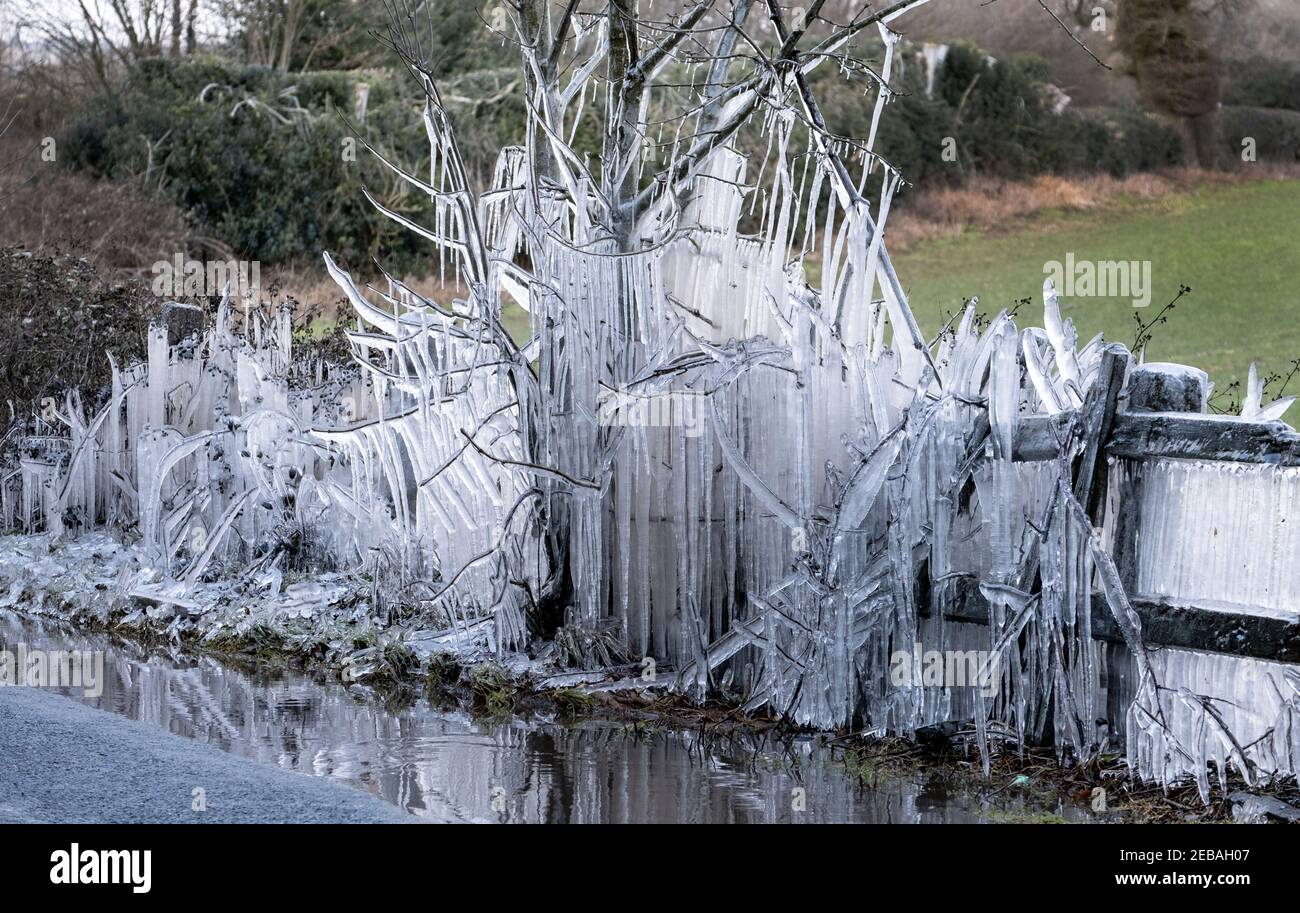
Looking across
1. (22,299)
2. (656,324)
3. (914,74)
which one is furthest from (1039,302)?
(656,324)

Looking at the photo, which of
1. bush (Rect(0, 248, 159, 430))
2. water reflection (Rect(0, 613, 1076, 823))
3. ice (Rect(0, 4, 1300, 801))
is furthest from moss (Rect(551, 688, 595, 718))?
bush (Rect(0, 248, 159, 430))

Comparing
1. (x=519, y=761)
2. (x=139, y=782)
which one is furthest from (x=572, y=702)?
(x=139, y=782)

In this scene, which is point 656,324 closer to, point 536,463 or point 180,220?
point 536,463

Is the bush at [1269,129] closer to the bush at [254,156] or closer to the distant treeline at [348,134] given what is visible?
the distant treeline at [348,134]

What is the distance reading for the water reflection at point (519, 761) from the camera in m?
5.43

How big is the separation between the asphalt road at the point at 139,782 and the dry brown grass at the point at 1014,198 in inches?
897

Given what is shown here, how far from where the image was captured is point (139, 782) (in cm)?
552

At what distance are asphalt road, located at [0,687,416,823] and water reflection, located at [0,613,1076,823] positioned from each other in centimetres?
22

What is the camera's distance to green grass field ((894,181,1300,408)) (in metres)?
24.0

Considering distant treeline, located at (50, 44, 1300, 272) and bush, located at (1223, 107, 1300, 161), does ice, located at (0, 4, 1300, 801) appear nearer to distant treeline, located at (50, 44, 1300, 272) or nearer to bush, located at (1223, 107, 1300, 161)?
distant treeline, located at (50, 44, 1300, 272)

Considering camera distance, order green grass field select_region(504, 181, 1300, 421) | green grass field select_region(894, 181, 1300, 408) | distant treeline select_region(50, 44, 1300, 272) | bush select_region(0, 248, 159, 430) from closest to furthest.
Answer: bush select_region(0, 248, 159, 430) → green grass field select_region(504, 181, 1300, 421) → green grass field select_region(894, 181, 1300, 408) → distant treeline select_region(50, 44, 1300, 272)

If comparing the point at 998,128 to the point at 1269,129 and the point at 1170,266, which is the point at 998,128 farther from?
the point at 1269,129
